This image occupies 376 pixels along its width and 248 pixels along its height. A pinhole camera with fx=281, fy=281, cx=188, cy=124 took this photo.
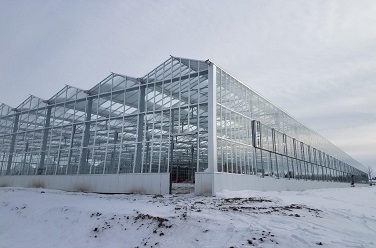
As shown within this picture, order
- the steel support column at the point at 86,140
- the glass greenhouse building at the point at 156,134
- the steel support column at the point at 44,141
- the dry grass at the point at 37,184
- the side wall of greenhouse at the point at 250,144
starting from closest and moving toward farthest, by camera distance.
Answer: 1. the side wall of greenhouse at the point at 250,144
2. the glass greenhouse building at the point at 156,134
3. the steel support column at the point at 86,140
4. the dry grass at the point at 37,184
5. the steel support column at the point at 44,141

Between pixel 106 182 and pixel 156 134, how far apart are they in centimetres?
519

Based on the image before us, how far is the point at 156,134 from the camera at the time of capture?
21516 millimetres

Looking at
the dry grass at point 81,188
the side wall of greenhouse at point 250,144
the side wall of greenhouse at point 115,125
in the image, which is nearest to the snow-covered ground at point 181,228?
the side wall of greenhouse at point 250,144

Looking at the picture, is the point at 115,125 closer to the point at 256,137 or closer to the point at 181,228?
the point at 256,137

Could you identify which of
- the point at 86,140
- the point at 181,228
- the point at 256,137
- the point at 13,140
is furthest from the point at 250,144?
the point at 13,140

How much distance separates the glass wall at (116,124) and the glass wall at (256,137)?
143cm

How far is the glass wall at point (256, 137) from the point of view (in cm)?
1903

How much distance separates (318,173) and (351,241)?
35.1 metres

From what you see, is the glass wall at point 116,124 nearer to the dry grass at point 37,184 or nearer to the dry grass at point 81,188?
the dry grass at point 37,184

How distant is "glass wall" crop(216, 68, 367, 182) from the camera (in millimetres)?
19031

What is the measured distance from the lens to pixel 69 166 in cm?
2428

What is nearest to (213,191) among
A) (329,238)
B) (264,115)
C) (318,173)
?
(329,238)

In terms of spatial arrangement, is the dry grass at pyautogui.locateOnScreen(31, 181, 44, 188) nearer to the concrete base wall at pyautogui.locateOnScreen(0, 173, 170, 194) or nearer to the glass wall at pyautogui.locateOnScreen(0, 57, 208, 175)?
the concrete base wall at pyautogui.locateOnScreen(0, 173, 170, 194)

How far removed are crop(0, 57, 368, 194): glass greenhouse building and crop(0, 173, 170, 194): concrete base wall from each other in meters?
0.07
